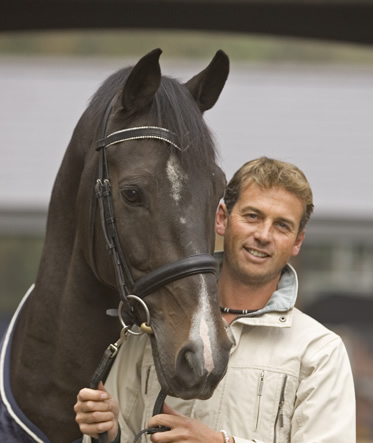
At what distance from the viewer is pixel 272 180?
2916 millimetres

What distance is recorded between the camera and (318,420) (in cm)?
261

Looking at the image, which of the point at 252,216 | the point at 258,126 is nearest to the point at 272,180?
the point at 252,216

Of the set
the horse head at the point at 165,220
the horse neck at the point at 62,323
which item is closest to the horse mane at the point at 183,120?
the horse head at the point at 165,220

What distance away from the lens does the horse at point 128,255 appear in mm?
2473

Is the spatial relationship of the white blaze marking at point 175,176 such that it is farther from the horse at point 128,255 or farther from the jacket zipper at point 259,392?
the jacket zipper at point 259,392

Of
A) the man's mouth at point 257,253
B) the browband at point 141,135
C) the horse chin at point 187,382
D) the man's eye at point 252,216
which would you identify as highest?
the browband at point 141,135

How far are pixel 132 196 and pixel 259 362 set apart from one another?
69 cm

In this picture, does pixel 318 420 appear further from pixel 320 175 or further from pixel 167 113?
pixel 320 175

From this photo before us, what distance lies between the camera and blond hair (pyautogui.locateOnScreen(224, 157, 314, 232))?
292 cm

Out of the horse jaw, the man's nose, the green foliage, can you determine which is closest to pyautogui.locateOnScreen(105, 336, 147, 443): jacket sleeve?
the horse jaw

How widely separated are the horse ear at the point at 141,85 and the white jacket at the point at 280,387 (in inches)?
31.3

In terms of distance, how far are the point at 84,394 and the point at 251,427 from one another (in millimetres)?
550

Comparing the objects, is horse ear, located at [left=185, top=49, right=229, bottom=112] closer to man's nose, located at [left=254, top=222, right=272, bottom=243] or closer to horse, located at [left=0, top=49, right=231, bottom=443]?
horse, located at [left=0, top=49, right=231, bottom=443]

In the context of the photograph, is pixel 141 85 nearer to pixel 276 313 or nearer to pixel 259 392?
pixel 276 313
